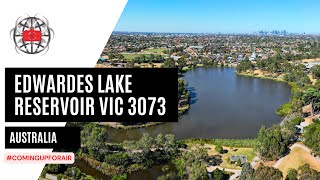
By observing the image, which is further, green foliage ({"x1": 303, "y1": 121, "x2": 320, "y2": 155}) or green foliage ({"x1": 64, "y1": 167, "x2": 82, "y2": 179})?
green foliage ({"x1": 303, "y1": 121, "x2": 320, "y2": 155})

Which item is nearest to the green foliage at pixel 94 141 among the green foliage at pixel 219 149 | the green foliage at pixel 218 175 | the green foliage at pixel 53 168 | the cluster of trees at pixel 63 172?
the cluster of trees at pixel 63 172

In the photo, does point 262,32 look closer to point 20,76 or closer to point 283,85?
point 283,85

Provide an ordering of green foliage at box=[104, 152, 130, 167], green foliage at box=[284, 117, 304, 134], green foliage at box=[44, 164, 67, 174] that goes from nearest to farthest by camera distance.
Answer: green foliage at box=[44, 164, 67, 174] → green foliage at box=[104, 152, 130, 167] → green foliage at box=[284, 117, 304, 134]

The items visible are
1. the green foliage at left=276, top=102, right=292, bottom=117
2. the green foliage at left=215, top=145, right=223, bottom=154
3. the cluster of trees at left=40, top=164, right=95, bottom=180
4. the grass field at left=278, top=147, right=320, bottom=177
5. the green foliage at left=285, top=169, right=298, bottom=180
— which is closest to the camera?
the green foliage at left=285, top=169, right=298, bottom=180

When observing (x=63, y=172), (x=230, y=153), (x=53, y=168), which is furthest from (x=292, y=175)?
(x=53, y=168)

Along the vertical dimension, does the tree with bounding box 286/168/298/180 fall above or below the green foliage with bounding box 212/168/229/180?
above

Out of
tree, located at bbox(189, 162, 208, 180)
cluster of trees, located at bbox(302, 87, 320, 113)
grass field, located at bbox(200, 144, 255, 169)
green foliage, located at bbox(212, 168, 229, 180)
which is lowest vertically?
grass field, located at bbox(200, 144, 255, 169)

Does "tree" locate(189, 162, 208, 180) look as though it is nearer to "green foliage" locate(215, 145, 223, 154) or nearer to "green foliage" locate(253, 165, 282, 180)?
"green foliage" locate(253, 165, 282, 180)

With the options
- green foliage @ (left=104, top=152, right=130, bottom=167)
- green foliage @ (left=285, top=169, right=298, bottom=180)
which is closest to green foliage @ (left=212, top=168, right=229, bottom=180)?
green foliage @ (left=285, top=169, right=298, bottom=180)

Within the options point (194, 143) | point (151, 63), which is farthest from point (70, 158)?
point (151, 63)
